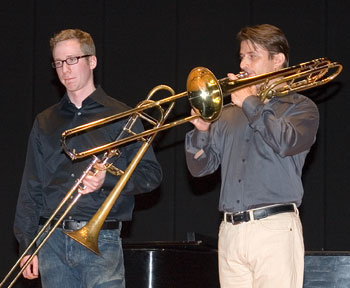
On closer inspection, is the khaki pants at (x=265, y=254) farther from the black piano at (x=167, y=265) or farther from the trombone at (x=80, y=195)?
the black piano at (x=167, y=265)

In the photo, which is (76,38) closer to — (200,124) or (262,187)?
(200,124)

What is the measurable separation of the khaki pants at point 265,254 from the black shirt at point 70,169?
19.1 inches

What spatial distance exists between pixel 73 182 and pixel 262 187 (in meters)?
0.85

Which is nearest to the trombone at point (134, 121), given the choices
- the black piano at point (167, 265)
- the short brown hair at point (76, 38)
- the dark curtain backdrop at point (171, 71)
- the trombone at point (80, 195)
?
the trombone at point (80, 195)

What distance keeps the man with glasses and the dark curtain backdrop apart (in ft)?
6.58

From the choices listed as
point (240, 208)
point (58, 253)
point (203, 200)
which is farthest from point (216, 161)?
point (203, 200)

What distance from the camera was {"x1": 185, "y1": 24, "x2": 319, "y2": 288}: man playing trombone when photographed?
2.91m

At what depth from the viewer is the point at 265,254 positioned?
9.49 ft

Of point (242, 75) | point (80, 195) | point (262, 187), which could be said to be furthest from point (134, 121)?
point (262, 187)

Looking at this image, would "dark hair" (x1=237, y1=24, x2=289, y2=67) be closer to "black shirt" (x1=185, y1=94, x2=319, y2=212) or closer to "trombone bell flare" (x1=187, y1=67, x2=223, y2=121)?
"black shirt" (x1=185, y1=94, x2=319, y2=212)

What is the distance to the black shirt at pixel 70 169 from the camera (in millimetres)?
3117

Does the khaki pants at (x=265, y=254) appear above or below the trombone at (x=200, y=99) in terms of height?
below

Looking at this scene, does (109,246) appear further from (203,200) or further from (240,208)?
(203,200)

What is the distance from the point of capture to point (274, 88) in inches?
126
